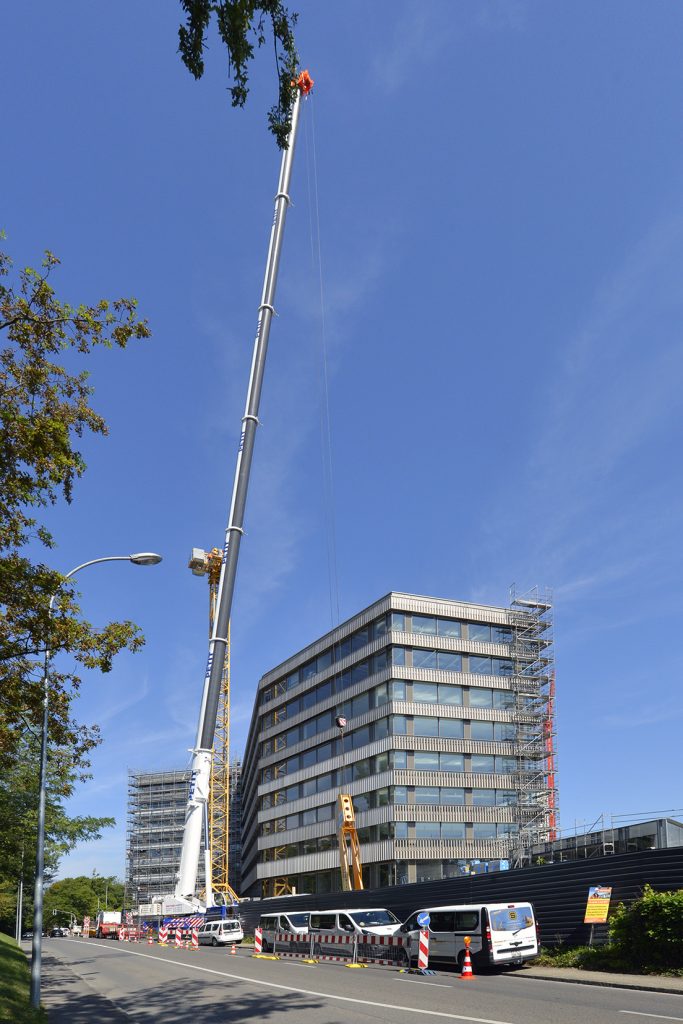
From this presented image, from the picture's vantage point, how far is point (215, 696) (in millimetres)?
47000

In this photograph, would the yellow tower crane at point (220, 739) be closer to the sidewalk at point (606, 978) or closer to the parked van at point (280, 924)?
the parked van at point (280, 924)

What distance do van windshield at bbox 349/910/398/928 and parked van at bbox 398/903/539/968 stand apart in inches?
229

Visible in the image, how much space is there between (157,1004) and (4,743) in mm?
6504

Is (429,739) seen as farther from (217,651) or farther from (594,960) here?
(594,960)

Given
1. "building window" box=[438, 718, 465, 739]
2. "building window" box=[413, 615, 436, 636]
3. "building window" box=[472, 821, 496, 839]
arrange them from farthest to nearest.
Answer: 1. "building window" box=[413, 615, 436, 636]
2. "building window" box=[438, 718, 465, 739]
3. "building window" box=[472, 821, 496, 839]

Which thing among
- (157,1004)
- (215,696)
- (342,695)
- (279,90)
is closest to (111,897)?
(342,695)

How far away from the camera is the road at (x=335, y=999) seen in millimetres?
14992

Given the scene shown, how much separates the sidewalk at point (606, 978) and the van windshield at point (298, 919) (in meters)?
14.7

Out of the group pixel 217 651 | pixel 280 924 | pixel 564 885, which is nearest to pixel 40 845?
pixel 564 885

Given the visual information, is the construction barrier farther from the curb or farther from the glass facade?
the glass facade

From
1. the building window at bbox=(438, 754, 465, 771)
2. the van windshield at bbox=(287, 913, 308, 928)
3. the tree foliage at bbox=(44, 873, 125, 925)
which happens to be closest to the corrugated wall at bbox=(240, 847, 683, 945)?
the van windshield at bbox=(287, 913, 308, 928)

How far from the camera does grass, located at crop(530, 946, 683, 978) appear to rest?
2069cm

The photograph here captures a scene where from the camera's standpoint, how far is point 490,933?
Result: 23312 mm

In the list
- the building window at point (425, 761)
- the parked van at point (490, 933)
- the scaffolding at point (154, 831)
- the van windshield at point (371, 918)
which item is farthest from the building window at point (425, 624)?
the scaffolding at point (154, 831)
